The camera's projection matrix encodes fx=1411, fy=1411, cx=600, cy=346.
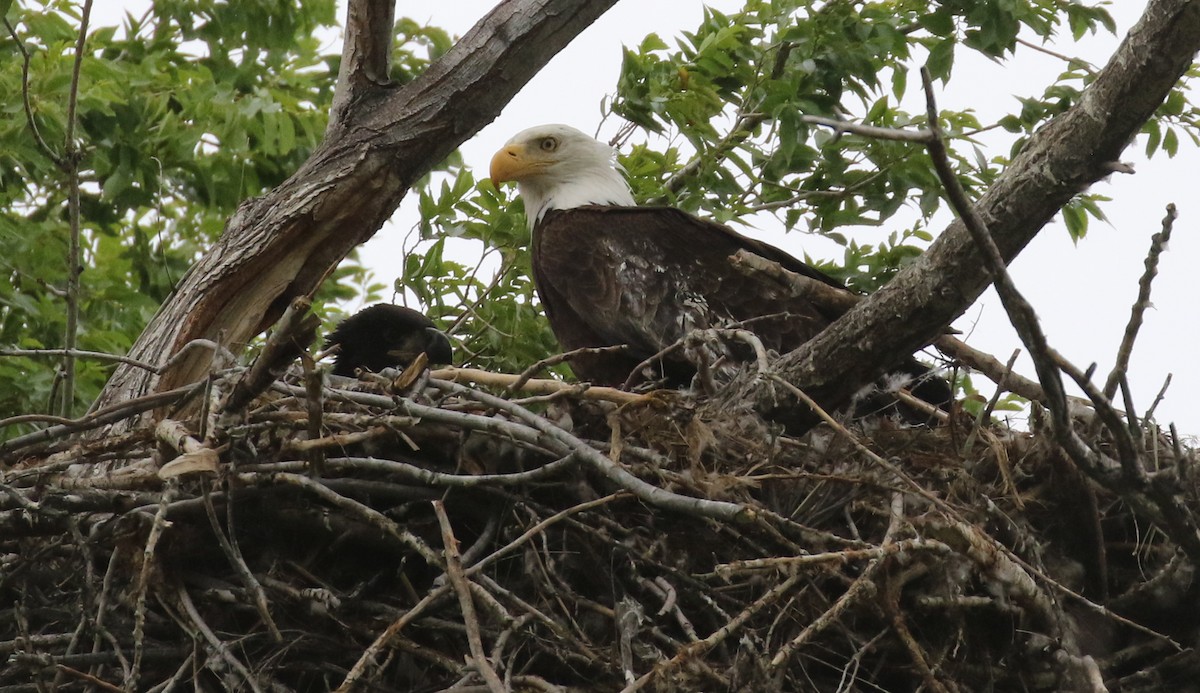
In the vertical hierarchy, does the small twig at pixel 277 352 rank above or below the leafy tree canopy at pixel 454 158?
below

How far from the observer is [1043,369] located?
135 inches

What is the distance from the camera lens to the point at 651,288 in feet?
19.6

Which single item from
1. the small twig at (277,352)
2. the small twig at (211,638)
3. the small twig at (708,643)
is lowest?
the small twig at (211,638)

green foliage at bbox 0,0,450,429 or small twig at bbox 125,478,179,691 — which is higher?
green foliage at bbox 0,0,450,429

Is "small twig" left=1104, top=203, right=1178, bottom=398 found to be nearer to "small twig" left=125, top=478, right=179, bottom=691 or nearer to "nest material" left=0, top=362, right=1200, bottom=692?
"nest material" left=0, top=362, right=1200, bottom=692

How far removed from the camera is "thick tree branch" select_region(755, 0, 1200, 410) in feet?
12.2

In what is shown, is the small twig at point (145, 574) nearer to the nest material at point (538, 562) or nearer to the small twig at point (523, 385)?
the nest material at point (538, 562)

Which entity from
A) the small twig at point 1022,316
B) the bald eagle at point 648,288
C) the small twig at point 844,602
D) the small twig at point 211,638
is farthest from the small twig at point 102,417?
the small twig at point 1022,316

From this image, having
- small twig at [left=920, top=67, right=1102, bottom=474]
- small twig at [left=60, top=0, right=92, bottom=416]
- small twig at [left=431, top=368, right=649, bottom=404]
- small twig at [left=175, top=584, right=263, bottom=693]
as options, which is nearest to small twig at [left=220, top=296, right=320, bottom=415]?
small twig at [left=175, top=584, right=263, bottom=693]

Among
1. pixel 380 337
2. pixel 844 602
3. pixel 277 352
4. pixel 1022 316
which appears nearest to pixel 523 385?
pixel 277 352

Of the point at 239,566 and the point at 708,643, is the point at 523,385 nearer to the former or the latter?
the point at 239,566

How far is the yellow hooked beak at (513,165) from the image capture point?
7078 millimetres

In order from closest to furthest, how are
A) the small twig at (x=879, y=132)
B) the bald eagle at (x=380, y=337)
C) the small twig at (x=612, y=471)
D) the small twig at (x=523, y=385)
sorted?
the small twig at (x=879, y=132) → the small twig at (x=612, y=471) → the small twig at (x=523, y=385) → the bald eagle at (x=380, y=337)

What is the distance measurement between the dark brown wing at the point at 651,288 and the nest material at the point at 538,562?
1404 mm
